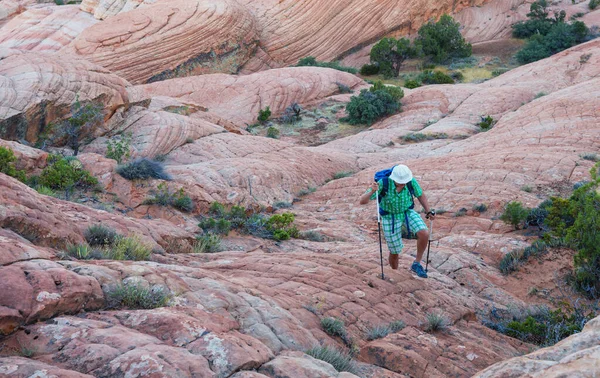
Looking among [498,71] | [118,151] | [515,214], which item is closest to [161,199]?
[118,151]

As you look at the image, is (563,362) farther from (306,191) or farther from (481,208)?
(306,191)

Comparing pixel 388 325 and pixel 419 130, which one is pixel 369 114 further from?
pixel 388 325

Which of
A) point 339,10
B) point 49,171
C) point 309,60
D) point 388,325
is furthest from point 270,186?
point 339,10

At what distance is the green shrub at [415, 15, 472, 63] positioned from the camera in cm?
3975

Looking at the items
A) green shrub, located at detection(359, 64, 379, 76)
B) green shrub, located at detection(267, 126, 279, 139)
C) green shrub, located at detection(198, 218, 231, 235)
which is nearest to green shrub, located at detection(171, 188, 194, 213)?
green shrub, located at detection(198, 218, 231, 235)

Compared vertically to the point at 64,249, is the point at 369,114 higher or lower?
lower

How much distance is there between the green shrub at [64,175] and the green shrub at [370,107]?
53.9 feet

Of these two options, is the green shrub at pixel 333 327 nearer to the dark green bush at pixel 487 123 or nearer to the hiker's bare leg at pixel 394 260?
the hiker's bare leg at pixel 394 260

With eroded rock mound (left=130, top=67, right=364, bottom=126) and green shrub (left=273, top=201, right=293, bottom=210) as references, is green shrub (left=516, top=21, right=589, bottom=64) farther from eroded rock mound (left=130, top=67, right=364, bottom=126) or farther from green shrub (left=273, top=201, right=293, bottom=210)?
green shrub (left=273, top=201, right=293, bottom=210)

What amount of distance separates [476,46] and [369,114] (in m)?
19.9

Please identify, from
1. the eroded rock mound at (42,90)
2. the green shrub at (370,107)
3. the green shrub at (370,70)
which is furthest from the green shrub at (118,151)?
the green shrub at (370,70)

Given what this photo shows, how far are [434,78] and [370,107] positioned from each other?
32.9 feet

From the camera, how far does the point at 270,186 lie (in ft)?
52.2

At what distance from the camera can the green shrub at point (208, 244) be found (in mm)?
9673
